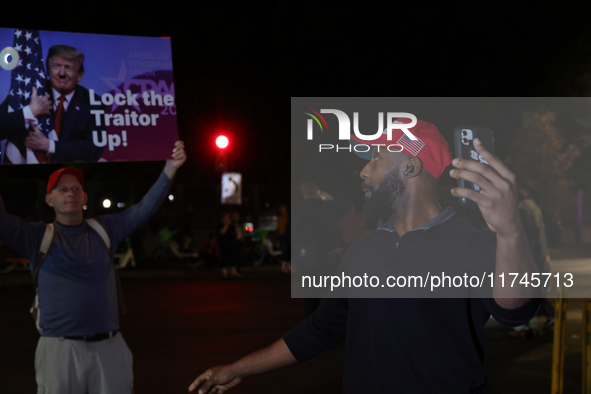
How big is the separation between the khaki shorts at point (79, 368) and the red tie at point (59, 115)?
4.15 feet

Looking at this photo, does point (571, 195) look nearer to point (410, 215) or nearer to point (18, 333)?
point (18, 333)

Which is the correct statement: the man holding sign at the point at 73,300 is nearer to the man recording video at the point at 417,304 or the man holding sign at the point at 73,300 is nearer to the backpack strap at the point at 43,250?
the backpack strap at the point at 43,250

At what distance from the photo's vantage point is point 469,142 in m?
1.85

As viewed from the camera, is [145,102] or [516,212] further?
[145,102]

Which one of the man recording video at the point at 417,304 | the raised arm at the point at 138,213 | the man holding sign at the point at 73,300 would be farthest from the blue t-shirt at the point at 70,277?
the man recording video at the point at 417,304

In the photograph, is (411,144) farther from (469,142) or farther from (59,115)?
(59,115)

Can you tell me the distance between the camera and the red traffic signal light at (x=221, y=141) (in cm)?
1605

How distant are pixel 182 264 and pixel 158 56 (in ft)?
59.1

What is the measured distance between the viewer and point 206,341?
8.55 metres

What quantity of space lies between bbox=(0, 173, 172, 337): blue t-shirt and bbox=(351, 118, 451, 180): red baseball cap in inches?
95.8

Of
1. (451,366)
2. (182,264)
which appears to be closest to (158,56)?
(451,366)

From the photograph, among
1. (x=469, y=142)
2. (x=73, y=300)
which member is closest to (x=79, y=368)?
(x=73, y=300)

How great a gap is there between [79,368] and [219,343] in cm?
474

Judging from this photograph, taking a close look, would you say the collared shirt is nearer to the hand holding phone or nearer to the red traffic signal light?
the hand holding phone
